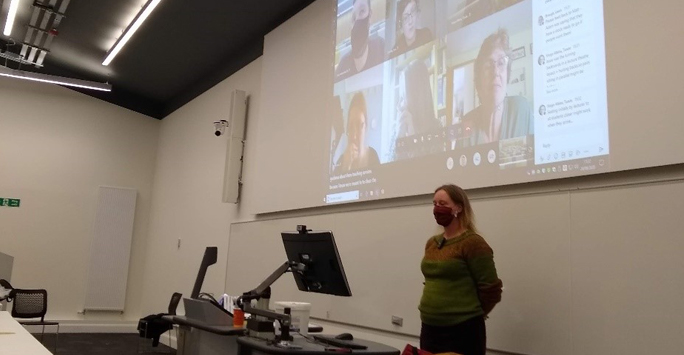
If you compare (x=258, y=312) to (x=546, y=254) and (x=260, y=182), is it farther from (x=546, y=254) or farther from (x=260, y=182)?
(x=260, y=182)

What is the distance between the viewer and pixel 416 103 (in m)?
3.62

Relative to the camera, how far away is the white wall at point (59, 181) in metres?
8.25

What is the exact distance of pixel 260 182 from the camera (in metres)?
5.53

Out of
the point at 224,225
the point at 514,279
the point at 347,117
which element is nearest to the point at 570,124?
the point at 514,279

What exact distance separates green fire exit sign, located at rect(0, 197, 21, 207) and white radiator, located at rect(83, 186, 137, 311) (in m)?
1.07

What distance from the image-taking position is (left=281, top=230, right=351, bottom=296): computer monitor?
8.45ft

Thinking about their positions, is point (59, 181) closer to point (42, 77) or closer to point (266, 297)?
point (42, 77)

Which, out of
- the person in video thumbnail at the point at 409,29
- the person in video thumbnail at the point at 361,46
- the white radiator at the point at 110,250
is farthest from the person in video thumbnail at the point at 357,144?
the white radiator at the point at 110,250

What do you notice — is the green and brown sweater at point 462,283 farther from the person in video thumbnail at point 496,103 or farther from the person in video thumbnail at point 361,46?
the person in video thumbnail at point 361,46

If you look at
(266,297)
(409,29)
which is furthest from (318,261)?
(409,29)

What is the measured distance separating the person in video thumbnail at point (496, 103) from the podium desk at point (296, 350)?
49.0 inches

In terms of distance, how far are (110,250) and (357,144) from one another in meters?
6.03

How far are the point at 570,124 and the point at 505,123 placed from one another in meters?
0.40

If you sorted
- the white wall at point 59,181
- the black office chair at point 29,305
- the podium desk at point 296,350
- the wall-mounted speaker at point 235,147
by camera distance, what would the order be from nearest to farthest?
the podium desk at point 296,350 → the wall-mounted speaker at point 235,147 → the black office chair at point 29,305 → the white wall at point 59,181
